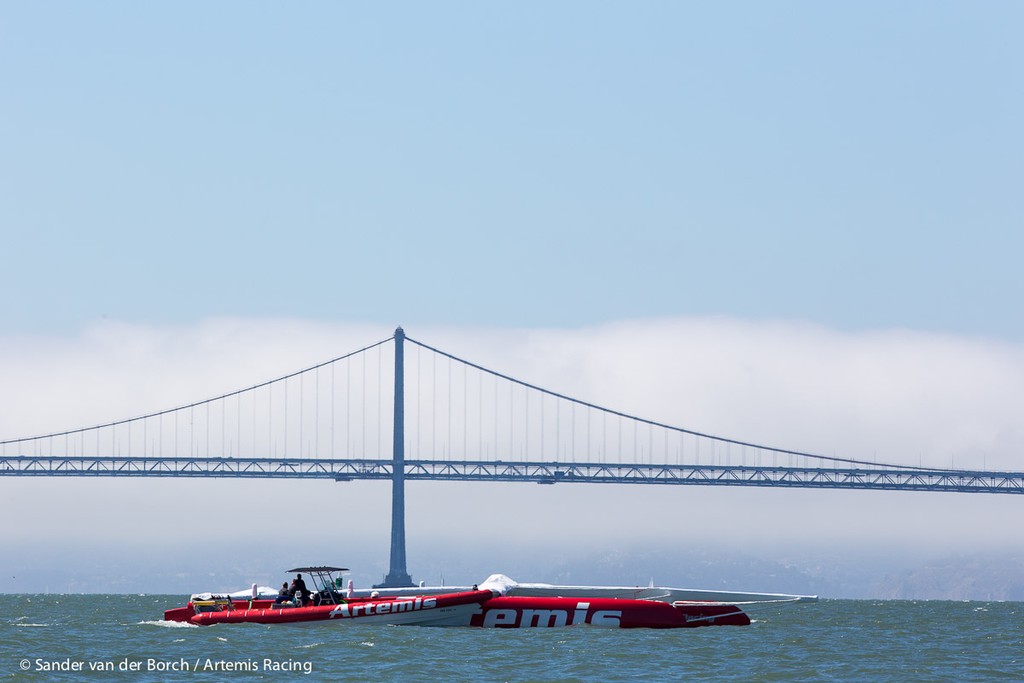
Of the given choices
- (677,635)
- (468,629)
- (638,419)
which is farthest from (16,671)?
(638,419)

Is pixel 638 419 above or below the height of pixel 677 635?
above

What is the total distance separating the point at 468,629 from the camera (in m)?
47.0

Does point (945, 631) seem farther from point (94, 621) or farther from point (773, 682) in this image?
point (94, 621)

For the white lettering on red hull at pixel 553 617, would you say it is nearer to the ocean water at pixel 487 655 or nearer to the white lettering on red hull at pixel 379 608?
the ocean water at pixel 487 655

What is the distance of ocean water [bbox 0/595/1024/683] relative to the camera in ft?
112

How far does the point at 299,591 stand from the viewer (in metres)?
47.3

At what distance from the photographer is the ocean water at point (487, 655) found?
34.2m

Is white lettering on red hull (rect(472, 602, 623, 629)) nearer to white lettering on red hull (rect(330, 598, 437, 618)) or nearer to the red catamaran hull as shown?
the red catamaran hull

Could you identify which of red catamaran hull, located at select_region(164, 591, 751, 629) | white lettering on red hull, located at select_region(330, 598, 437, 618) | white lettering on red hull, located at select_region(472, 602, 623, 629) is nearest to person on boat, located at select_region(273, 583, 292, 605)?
red catamaran hull, located at select_region(164, 591, 751, 629)

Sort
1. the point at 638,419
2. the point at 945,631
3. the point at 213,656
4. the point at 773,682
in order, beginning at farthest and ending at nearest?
the point at 638,419 → the point at 945,631 → the point at 213,656 → the point at 773,682

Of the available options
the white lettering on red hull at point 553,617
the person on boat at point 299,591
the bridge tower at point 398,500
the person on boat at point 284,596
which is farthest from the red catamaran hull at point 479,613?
the bridge tower at point 398,500

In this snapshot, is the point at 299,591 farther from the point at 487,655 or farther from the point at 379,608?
the point at 487,655

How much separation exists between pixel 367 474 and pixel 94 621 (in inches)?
2311

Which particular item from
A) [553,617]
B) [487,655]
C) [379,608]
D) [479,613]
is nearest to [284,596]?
[379,608]
